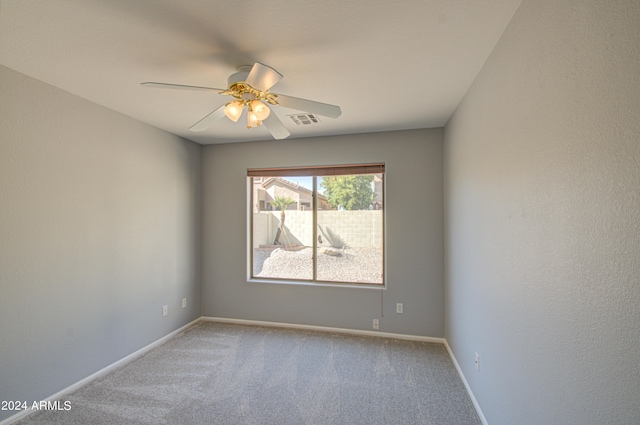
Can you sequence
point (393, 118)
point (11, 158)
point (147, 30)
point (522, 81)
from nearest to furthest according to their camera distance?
point (522, 81) < point (147, 30) < point (11, 158) < point (393, 118)

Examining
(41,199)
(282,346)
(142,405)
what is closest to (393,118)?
(282,346)

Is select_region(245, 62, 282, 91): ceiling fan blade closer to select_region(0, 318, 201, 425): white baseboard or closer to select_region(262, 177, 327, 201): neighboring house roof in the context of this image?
select_region(262, 177, 327, 201): neighboring house roof

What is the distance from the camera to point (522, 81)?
1.34 meters

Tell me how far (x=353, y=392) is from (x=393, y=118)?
8.56 feet

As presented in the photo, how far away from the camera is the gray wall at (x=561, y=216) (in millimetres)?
773

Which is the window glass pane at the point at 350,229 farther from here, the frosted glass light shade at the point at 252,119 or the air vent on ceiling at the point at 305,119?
the frosted glass light shade at the point at 252,119

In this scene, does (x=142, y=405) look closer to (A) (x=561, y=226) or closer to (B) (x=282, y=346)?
(B) (x=282, y=346)

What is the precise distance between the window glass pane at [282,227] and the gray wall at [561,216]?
2223mm

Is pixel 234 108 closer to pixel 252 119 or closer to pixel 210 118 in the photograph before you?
pixel 252 119

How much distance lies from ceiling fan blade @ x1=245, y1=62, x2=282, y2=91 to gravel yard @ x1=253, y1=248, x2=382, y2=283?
2.42 metres

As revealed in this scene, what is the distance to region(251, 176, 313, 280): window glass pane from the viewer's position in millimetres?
3715

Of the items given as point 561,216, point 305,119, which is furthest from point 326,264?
point 561,216

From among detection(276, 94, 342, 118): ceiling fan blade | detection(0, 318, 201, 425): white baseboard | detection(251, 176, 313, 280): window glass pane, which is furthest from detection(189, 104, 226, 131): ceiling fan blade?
detection(0, 318, 201, 425): white baseboard

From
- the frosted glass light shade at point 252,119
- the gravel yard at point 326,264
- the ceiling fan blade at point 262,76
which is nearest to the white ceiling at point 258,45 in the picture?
the ceiling fan blade at point 262,76
